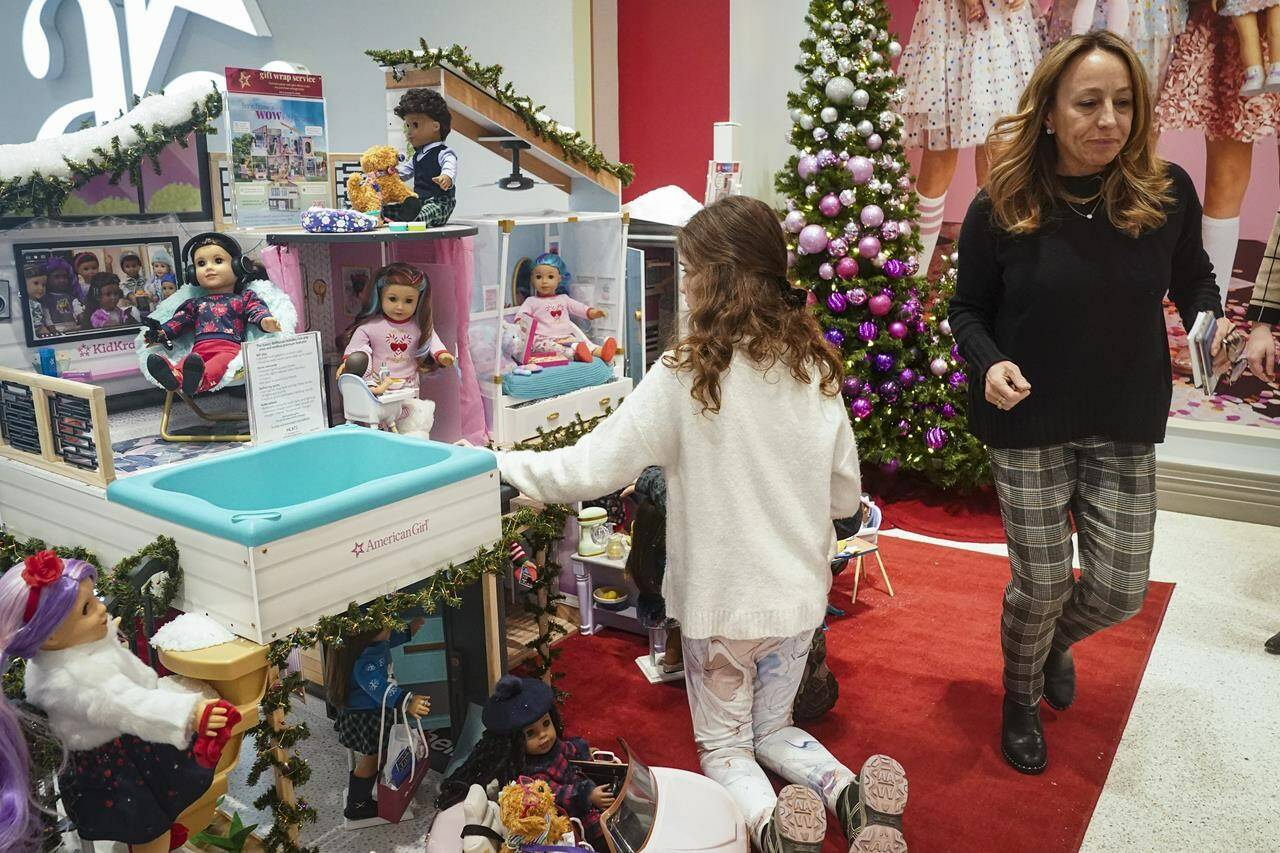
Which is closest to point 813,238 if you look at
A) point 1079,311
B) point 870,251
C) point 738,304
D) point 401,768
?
point 870,251

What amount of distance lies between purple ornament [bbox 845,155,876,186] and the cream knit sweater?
2.37 m

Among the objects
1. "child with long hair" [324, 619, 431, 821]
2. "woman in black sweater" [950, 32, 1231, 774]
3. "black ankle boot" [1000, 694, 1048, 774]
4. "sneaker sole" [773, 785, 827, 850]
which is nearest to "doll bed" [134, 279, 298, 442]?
"child with long hair" [324, 619, 431, 821]

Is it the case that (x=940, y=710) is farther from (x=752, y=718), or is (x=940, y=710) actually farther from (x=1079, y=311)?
(x=1079, y=311)

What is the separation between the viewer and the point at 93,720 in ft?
5.86

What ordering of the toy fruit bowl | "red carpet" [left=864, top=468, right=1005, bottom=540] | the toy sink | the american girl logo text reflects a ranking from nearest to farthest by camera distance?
the toy sink
the american girl logo text
the toy fruit bowl
"red carpet" [left=864, top=468, right=1005, bottom=540]

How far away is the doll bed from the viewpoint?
257 cm

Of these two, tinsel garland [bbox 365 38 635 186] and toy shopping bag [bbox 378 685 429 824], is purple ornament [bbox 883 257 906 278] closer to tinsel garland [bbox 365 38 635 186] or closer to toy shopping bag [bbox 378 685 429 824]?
tinsel garland [bbox 365 38 635 186]

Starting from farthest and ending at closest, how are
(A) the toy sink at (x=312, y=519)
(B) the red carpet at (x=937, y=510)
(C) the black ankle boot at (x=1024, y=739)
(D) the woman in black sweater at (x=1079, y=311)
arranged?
(B) the red carpet at (x=937, y=510) → (C) the black ankle boot at (x=1024, y=739) → (D) the woman in black sweater at (x=1079, y=311) → (A) the toy sink at (x=312, y=519)

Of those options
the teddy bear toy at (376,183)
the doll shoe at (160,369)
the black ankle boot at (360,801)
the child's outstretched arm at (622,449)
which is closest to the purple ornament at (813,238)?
the teddy bear toy at (376,183)

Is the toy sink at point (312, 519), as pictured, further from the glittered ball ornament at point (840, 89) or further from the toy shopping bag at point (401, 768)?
the glittered ball ornament at point (840, 89)

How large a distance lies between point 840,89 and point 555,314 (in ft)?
6.13

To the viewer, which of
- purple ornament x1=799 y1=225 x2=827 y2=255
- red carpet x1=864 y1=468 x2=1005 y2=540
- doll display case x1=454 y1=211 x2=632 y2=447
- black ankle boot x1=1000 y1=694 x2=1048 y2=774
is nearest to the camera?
black ankle boot x1=1000 y1=694 x2=1048 y2=774

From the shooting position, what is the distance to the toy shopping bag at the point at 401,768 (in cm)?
240

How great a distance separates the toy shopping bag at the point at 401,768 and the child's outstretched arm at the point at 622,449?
0.64 m
